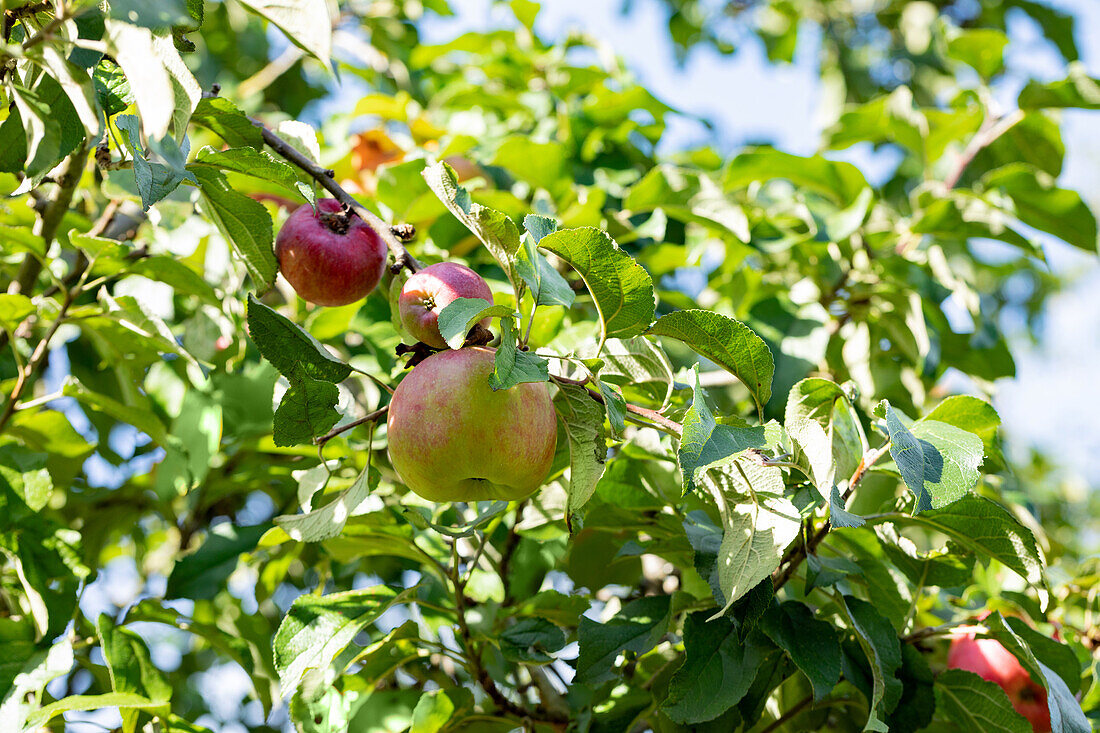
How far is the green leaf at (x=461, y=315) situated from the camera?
0.78 meters

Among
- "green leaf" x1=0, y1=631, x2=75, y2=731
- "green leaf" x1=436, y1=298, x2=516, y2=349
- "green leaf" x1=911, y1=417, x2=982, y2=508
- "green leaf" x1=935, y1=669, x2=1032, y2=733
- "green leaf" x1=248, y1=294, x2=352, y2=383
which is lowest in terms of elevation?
"green leaf" x1=0, y1=631, x2=75, y2=731

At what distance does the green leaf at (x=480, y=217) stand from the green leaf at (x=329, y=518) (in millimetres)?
287

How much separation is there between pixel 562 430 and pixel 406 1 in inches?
84.5

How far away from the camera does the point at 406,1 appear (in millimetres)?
2736

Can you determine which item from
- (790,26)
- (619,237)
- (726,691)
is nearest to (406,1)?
(619,237)

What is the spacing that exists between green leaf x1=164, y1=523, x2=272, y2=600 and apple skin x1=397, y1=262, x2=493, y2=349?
2.17ft

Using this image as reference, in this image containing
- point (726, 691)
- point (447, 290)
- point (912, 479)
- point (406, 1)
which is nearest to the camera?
point (912, 479)

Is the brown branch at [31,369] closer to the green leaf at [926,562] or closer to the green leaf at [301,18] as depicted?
the green leaf at [301,18]

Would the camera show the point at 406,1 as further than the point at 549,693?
Yes

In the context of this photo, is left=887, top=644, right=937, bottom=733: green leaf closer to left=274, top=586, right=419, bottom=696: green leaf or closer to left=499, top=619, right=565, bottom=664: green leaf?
left=499, top=619, right=565, bottom=664: green leaf

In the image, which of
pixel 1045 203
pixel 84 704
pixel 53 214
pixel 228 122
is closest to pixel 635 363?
pixel 228 122

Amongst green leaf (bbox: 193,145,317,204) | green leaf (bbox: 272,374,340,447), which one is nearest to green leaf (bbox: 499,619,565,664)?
green leaf (bbox: 272,374,340,447)

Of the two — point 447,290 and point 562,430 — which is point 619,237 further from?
point 447,290

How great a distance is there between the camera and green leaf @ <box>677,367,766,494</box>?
0.76m
